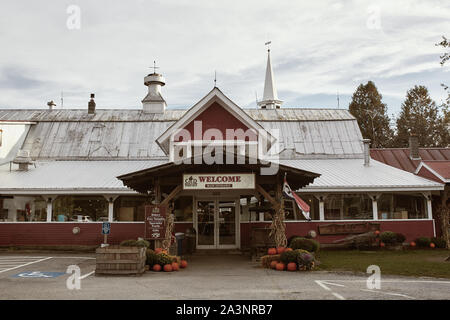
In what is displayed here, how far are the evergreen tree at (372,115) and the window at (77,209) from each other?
107ft

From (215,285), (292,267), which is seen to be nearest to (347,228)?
(292,267)

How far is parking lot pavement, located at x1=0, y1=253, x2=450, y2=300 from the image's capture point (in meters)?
8.52

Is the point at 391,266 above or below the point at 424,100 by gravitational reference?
below

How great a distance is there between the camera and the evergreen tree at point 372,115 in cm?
4612

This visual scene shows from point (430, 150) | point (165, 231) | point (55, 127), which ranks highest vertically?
point (55, 127)

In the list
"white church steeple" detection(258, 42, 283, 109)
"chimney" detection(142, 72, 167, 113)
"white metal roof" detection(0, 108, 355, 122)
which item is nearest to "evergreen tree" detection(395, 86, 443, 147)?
"white church steeple" detection(258, 42, 283, 109)

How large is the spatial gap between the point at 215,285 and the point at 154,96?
2139cm

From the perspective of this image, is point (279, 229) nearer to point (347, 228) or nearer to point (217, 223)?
point (217, 223)

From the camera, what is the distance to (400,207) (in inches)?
789

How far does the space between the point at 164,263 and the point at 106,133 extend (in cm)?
1520

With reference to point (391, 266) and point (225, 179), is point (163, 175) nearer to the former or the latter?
point (225, 179)

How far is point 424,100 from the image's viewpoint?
155 feet

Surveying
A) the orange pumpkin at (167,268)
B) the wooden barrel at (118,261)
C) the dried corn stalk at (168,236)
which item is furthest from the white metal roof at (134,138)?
the wooden barrel at (118,261)

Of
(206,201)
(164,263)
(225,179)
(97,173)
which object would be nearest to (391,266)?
(225,179)
